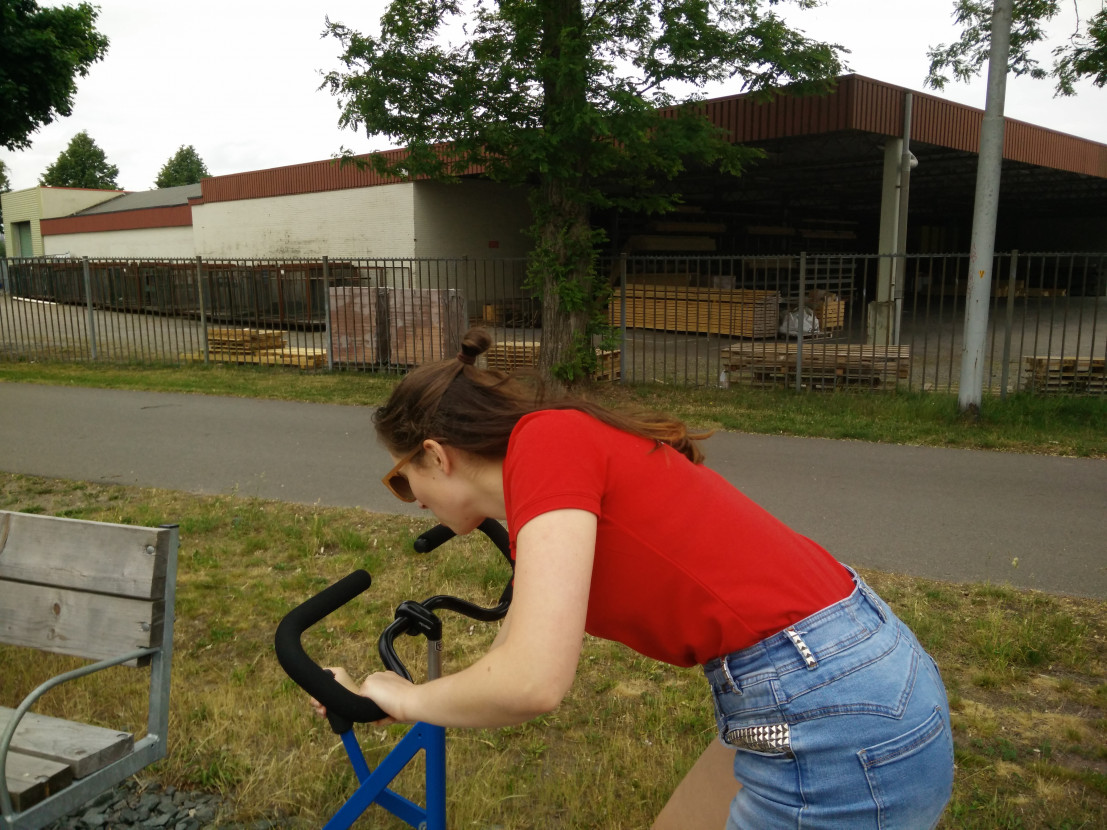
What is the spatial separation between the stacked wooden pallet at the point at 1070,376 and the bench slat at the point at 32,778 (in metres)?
11.7

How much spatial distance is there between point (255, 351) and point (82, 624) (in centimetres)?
1445

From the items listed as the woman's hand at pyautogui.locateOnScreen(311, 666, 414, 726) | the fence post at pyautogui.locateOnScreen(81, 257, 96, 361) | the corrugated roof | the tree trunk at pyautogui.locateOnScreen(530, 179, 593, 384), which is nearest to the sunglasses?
the woman's hand at pyautogui.locateOnScreen(311, 666, 414, 726)

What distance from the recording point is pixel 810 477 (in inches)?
300

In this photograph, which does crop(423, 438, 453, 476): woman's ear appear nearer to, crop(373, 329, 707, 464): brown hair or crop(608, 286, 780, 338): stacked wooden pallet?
crop(373, 329, 707, 464): brown hair

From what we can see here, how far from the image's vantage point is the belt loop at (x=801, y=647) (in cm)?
142

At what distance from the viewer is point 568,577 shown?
129 cm

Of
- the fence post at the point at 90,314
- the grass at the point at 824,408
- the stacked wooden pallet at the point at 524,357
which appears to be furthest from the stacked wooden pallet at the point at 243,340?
the stacked wooden pallet at the point at 524,357

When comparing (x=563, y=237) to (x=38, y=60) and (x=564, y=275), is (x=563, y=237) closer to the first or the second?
(x=564, y=275)

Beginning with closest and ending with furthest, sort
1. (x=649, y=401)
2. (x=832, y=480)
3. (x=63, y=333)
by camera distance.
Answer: (x=832, y=480) < (x=649, y=401) < (x=63, y=333)

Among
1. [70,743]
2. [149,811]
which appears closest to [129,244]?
[149,811]

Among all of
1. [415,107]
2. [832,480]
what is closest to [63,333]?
[415,107]

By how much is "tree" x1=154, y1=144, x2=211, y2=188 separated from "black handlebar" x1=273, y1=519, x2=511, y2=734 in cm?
9656

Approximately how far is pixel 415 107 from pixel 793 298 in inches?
551

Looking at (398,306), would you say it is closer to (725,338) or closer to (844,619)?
(725,338)
